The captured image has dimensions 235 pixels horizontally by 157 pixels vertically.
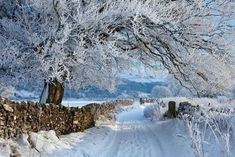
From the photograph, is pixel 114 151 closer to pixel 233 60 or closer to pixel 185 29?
pixel 185 29

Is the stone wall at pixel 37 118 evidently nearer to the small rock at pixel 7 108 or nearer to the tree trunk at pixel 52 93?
the small rock at pixel 7 108

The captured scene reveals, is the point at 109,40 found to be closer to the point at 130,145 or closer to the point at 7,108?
the point at 130,145

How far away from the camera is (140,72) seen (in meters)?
18.8

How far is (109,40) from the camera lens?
16.2 meters

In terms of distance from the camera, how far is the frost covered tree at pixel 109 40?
570 inches

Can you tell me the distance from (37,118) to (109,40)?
4.64 m

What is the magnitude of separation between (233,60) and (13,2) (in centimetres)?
874

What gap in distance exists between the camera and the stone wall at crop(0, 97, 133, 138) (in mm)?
10875

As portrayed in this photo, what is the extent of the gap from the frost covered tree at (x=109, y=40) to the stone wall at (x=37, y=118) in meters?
1.24

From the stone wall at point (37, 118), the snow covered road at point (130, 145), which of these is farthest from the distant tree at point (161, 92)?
the stone wall at point (37, 118)

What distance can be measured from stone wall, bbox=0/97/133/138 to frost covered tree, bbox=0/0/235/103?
4.07ft

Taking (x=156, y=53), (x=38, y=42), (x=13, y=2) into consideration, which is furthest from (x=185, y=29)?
(x=13, y=2)

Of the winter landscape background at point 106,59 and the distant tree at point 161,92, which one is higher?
the distant tree at point 161,92

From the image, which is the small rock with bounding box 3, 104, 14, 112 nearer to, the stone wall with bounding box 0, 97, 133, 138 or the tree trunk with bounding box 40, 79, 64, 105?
the stone wall with bounding box 0, 97, 133, 138
